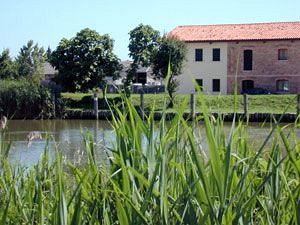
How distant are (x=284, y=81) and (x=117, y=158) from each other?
4105 centimetres

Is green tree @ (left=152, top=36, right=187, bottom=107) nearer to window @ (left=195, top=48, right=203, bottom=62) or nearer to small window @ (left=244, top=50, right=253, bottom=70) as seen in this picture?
window @ (left=195, top=48, right=203, bottom=62)

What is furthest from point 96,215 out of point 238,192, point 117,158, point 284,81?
point 284,81

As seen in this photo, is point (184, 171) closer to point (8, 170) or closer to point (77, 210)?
point (77, 210)

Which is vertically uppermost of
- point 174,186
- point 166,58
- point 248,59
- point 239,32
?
point 239,32

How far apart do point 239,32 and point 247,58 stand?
2399 mm

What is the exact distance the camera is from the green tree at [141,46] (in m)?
38.7

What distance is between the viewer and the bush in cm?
3569

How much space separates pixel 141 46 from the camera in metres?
39.7

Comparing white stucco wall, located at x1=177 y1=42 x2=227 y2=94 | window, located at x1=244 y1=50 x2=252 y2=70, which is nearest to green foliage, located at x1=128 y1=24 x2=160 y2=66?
white stucco wall, located at x1=177 y1=42 x2=227 y2=94

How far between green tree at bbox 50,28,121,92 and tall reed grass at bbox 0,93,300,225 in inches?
1371

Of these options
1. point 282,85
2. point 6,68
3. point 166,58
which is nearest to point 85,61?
point 166,58

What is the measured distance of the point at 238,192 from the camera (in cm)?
254

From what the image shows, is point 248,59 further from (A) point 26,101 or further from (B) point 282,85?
(A) point 26,101

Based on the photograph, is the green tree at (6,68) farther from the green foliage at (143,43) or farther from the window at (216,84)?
the window at (216,84)
